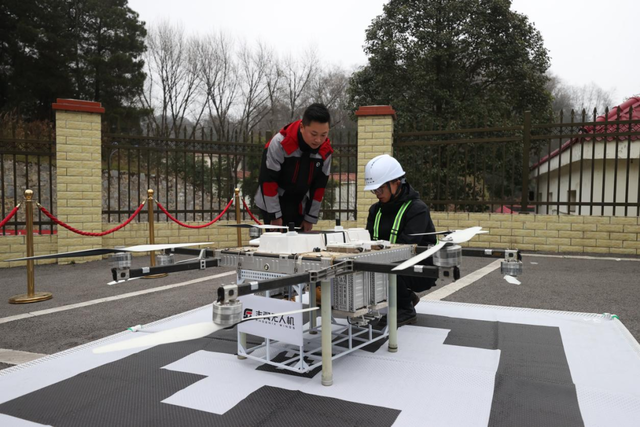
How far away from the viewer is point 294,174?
3736mm

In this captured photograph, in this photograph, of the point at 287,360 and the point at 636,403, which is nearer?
the point at 636,403

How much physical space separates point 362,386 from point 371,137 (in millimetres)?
6993

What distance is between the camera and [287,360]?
9.40 feet

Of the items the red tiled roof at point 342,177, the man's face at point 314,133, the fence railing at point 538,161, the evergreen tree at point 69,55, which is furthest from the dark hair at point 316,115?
the evergreen tree at point 69,55

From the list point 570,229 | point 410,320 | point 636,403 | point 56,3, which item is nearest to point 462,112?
point 570,229

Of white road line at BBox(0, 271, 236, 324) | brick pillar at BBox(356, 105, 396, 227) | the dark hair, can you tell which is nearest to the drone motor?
the dark hair

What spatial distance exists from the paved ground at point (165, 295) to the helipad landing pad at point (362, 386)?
2.07ft

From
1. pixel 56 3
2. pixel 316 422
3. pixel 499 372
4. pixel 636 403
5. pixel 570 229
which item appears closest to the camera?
pixel 316 422

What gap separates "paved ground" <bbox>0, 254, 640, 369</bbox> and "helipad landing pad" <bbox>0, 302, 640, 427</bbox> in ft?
2.07

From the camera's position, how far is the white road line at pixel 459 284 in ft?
16.3

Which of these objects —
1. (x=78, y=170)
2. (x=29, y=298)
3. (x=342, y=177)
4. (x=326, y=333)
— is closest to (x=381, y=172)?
(x=326, y=333)

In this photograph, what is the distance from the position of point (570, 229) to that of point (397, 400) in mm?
7150

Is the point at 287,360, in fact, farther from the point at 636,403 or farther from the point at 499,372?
the point at 636,403

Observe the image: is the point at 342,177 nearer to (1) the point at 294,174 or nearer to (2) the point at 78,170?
(2) the point at 78,170
